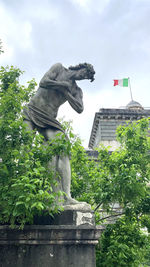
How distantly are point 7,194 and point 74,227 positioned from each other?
1.18m

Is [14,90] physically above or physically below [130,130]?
below

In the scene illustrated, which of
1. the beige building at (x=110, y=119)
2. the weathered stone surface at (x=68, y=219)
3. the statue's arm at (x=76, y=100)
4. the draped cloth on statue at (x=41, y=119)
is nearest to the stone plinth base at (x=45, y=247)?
the weathered stone surface at (x=68, y=219)

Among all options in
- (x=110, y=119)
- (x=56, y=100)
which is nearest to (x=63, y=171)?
(x=56, y=100)

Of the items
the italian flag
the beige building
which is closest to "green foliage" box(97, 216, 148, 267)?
the beige building

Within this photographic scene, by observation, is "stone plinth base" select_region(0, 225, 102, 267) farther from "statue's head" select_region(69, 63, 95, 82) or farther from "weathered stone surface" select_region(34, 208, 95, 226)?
"statue's head" select_region(69, 63, 95, 82)

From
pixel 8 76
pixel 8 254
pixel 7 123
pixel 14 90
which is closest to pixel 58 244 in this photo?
pixel 8 254

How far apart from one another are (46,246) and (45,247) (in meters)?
0.02

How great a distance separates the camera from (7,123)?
369cm

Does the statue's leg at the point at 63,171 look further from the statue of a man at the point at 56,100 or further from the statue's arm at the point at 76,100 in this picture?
the statue's arm at the point at 76,100

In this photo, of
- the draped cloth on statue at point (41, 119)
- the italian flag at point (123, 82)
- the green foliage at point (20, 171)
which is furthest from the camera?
the italian flag at point (123, 82)

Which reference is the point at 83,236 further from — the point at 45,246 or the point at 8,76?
the point at 8,76

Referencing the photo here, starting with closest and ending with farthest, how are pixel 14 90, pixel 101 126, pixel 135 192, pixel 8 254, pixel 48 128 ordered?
1. pixel 8 254
2. pixel 14 90
3. pixel 48 128
4. pixel 135 192
5. pixel 101 126

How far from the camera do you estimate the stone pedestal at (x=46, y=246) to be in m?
3.51

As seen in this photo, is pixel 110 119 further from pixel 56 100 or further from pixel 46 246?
pixel 46 246
